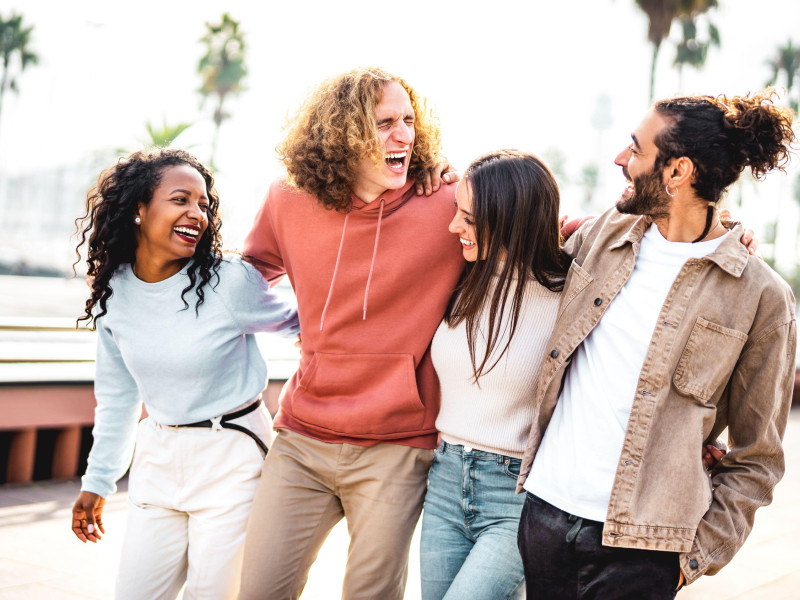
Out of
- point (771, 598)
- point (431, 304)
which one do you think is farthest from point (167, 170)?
point (771, 598)

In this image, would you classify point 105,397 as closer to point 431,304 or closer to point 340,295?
point 340,295

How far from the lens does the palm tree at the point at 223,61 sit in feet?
115

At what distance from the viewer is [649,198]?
240 centimetres

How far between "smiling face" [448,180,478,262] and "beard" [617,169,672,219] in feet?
1.70

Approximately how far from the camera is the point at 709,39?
1054 inches

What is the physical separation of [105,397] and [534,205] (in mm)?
1762

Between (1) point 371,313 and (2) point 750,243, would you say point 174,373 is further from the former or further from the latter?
(2) point 750,243

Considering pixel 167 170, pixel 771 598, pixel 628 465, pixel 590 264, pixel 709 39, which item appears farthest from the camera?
pixel 709 39

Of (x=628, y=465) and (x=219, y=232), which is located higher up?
(x=219, y=232)

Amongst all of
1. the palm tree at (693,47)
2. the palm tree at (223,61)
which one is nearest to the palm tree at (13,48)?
the palm tree at (223,61)

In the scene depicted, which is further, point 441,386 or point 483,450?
point 441,386

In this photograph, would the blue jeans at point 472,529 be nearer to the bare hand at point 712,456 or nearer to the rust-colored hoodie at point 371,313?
the rust-colored hoodie at point 371,313

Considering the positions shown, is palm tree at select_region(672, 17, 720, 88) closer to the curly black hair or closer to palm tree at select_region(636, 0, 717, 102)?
palm tree at select_region(636, 0, 717, 102)

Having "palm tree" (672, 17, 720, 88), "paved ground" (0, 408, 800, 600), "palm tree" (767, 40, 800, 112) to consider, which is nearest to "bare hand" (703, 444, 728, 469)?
"paved ground" (0, 408, 800, 600)
